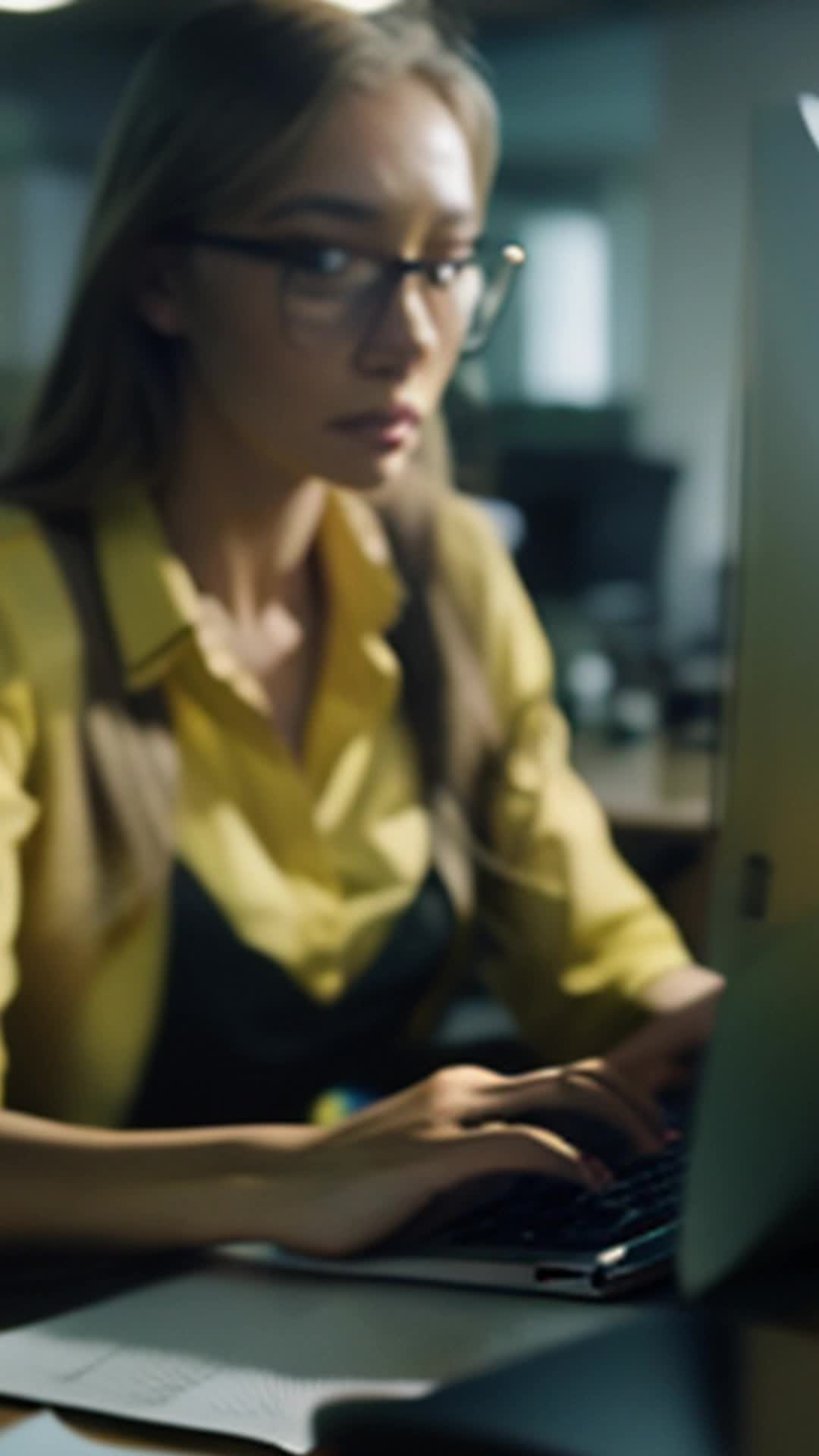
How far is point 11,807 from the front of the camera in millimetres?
836

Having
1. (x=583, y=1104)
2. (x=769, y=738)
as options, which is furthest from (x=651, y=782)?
(x=769, y=738)

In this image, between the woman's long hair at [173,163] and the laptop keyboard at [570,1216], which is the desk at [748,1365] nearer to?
the laptop keyboard at [570,1216]

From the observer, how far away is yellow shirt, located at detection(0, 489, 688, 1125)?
0.88 meters

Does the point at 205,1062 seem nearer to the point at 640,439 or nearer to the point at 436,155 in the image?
the point at 436,155

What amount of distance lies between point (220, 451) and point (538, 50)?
2060 mm

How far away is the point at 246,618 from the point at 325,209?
9.5 inches

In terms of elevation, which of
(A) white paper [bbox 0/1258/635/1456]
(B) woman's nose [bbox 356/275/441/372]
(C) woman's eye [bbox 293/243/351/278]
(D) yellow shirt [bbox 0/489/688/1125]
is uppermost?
(C) woman's eye [bbox 293/243/351/278]

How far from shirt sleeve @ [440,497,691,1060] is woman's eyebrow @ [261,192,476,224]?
0.29 meters

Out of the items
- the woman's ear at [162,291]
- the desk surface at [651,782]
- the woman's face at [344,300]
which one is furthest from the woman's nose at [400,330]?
the desk surface at [651,782]

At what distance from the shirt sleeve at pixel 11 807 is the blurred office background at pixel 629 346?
0.70m

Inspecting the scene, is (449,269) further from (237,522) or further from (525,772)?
(525,772)

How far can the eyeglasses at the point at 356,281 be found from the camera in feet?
2.82

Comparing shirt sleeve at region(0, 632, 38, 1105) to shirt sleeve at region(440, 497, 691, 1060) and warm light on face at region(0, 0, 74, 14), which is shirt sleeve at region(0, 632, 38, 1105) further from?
warm light on face at region(0, 0, 74, 14)

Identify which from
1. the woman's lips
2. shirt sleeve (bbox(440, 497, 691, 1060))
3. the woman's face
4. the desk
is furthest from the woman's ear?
the desk
